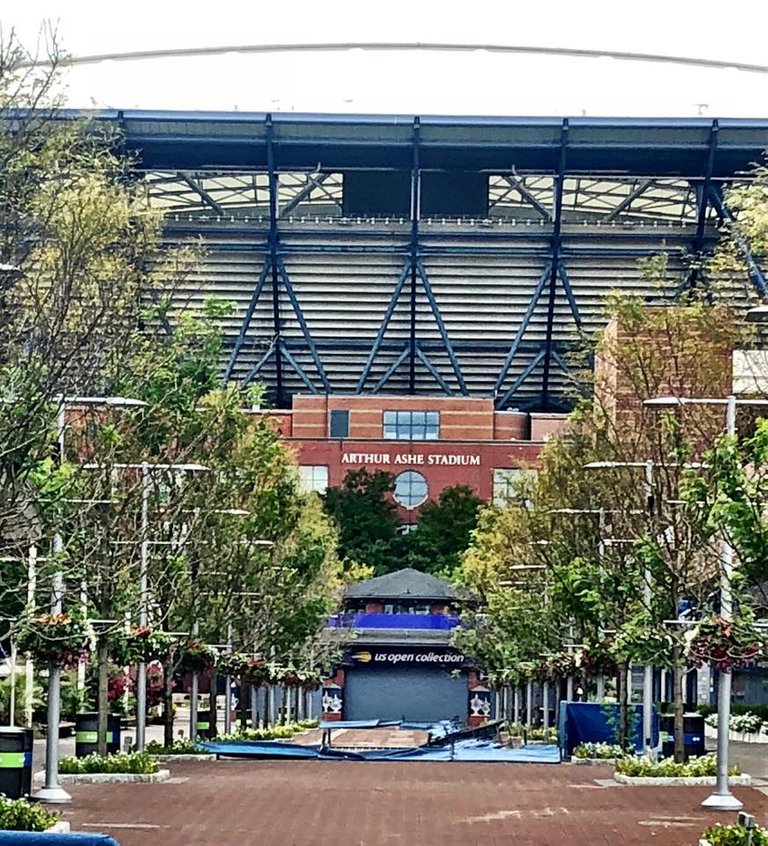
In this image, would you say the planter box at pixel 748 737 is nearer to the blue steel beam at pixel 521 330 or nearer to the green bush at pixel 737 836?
the green bush at pixel 737 836

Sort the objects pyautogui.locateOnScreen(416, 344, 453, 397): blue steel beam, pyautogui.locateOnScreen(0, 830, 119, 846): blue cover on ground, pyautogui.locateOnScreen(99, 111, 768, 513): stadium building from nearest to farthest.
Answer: pyautogui.locateOnScreen(0, 830, 119, 846): blue cover on ground, pyautogui.locateOnScreen(99, 111, 768, 513): stadium building, pyautogui.locateOnScreen(416, 344, 453, 397): blue steel beam

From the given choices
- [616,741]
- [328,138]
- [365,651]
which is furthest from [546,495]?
[365,651]

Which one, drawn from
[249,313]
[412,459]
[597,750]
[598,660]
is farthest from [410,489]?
[598,660]

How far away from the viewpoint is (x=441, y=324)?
142750 millimetres

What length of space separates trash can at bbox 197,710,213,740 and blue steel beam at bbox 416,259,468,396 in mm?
35723

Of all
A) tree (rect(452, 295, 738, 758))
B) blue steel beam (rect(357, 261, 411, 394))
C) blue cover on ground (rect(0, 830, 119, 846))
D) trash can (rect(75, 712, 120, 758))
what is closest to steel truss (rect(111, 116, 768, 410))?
blue steel beam (rect(357, 261, 411, 394))

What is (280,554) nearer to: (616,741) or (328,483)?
(616,741)

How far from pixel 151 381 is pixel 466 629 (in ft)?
252

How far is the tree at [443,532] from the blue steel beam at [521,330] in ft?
27.1

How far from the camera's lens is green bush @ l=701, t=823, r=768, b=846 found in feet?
87.8

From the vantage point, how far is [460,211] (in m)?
137

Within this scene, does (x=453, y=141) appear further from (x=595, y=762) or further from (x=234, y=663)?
(x=595, y=762)

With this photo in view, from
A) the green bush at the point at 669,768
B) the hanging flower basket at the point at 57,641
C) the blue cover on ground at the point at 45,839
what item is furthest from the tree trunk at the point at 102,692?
the blue cover on ground at the point at 45,839

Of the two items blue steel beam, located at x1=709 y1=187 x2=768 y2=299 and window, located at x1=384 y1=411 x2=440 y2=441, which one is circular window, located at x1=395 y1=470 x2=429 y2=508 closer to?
window, located at x1=384 y1=411 x2=440 y2=441
